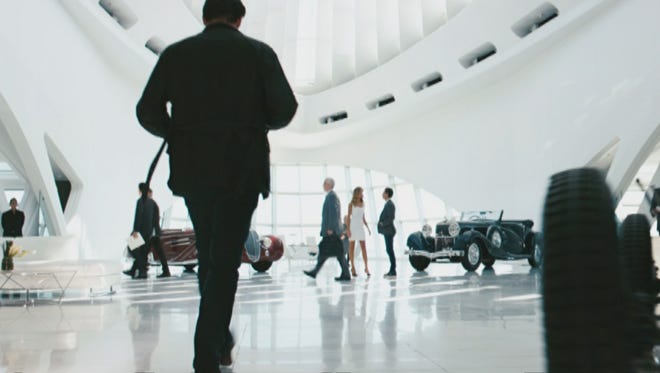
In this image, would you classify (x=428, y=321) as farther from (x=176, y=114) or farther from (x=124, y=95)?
(x=124, y=95)

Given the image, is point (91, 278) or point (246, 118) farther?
point (91, 278)

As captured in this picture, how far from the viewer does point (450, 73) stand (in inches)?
908

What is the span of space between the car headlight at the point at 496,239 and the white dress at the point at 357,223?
10.3 feet

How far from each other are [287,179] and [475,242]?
945 inches

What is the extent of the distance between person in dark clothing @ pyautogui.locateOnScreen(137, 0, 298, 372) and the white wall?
30.0 feet

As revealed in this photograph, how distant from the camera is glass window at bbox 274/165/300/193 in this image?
35.7 meters

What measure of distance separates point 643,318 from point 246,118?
196cm

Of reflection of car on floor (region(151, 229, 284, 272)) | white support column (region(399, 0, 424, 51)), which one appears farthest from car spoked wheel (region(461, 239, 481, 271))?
white support column (region(399, 0, 424, 51))

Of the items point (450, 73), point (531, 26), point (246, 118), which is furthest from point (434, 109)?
point (246, 118)

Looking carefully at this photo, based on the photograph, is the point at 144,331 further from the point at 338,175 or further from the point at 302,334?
the point at 338,175

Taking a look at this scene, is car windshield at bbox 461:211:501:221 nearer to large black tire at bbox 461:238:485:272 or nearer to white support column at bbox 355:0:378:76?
large black tire at bbox 461:238:485:272

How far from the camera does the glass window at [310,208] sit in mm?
35344

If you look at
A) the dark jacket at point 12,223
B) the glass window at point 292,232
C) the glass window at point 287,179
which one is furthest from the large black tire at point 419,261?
the glass window at point 287,179

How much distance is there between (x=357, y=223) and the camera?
1215 centimetres
